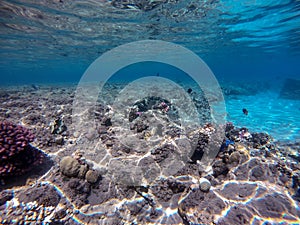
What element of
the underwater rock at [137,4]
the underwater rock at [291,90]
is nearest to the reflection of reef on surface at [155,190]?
the underwater rock at [137,4]

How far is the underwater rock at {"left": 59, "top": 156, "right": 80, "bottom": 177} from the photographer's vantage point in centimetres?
461

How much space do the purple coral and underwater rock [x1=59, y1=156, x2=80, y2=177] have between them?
886 mm

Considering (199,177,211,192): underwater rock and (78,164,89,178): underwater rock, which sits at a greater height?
(199,177,211,192): underwater rock

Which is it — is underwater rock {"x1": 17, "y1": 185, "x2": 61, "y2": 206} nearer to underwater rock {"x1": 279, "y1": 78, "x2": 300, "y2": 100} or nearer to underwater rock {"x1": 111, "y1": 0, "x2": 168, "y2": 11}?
underwater rock {"x1": 111, "y1": 0, "x2": 168, "y2": 11}

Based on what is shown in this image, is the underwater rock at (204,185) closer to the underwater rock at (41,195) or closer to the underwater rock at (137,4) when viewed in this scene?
the underwater rock at (41,195)

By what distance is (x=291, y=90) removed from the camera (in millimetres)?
27297

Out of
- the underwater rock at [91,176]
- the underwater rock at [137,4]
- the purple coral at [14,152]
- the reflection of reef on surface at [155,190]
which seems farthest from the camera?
the underwater rock at [137,4]

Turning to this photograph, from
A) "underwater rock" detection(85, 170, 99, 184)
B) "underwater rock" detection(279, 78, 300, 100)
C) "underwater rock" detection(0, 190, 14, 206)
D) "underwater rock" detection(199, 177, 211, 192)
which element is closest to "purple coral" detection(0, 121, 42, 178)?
"underwater rock" detection(0, 190, 14, 206)

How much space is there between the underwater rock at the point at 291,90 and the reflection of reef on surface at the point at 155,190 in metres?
27.0

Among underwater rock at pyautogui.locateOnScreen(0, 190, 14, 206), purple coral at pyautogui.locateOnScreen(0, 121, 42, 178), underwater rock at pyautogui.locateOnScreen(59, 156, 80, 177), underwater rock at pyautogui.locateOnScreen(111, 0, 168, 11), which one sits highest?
underwater rock at pyautogui.locateOnScreen(111, 0, 168, 11)

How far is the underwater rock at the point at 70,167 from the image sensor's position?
4.61 meters

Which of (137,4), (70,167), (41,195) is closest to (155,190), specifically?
(70,167)

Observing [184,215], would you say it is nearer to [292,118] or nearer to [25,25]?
[292,118]

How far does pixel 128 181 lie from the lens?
4.67 meters
